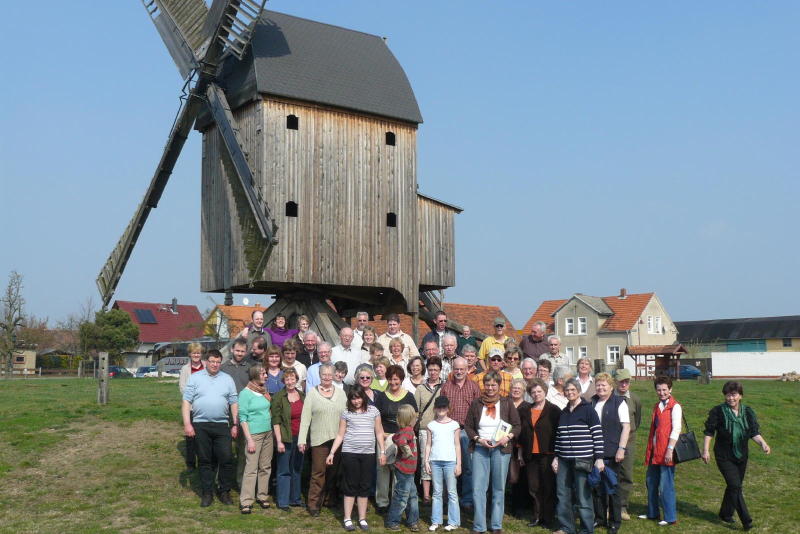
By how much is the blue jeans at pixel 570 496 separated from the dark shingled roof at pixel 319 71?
11.4m

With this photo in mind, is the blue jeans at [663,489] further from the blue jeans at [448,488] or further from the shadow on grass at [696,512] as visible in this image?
the blue jeans at [448,488]

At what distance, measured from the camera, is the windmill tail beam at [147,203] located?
20.2 m

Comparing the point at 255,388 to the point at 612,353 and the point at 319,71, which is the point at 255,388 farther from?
the point at 612,353

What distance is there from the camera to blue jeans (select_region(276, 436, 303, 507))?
1009 cm

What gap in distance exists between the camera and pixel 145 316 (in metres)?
66.3

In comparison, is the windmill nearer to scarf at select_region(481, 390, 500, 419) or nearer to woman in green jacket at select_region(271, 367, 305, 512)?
woman in green jacket at select_region(271, 367, 305, 512)

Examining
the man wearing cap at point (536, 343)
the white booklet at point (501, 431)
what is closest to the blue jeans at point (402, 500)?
the white booklet at point (501, 431)

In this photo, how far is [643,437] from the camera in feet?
50.1

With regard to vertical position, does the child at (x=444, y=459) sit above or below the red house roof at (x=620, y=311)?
below

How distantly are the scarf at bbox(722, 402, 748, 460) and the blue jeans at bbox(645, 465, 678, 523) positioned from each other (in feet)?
2.56

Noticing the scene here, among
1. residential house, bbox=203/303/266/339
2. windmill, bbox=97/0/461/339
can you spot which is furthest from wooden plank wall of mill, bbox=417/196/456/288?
residential house, bbox=203/303/266/339

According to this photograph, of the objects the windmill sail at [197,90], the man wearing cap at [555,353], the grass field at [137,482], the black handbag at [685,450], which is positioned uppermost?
the windmill sail at [197,90]

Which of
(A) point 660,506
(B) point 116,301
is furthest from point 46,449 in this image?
(B) point 116,301

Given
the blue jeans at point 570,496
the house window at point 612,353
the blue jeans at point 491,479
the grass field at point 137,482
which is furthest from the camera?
the house window at point 612,353
